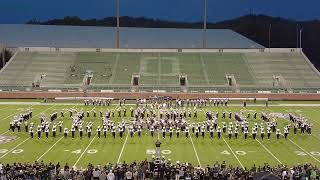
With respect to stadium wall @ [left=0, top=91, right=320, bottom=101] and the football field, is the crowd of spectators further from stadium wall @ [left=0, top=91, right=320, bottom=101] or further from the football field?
stadium wall @ [left=0, top=91, right=320, bottom=101]

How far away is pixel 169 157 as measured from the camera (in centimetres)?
2023

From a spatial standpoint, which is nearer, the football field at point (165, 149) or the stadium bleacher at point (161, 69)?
the football field at point (165, 149)

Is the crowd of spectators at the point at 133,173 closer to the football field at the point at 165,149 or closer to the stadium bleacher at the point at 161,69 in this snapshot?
the football field at the point at 165,149

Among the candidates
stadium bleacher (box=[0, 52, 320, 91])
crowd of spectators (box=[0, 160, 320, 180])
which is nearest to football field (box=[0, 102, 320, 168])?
crowd of spectators (box=[0, 160, 320, 180])

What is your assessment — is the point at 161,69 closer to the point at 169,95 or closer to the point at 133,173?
the point at 169,95

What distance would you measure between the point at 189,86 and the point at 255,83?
6250 millimetres

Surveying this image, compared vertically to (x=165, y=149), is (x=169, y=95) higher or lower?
higher

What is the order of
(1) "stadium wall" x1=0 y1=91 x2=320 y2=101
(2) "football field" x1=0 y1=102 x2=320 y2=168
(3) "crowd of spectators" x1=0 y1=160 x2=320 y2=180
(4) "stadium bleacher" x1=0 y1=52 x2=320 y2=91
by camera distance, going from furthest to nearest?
(4) "stadium bleacher" x1=0 y1=52 x2=320 y2=91, (1) "stadium wall" x1=0 y1=91 x2=320 y2=101, (2) "football field" x1=0 y1=102 x2=320 y2=168, (3) "crowd of spectators" x1=0 y1=160 x2=320 y2=180

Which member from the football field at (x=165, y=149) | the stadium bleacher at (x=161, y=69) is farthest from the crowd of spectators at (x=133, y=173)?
the stadium bleacher at (x=161, y=69)

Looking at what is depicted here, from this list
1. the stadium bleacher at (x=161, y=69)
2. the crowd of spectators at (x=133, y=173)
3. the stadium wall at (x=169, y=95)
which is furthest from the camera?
the stadium bleacher at (x=161, y=69)

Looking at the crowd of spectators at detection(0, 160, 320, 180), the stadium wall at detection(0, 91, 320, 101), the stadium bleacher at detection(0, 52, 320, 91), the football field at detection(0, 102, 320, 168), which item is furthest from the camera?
the stadium bleacher at detection(0, 52, 320, 91)

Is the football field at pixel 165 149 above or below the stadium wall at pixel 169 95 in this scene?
below

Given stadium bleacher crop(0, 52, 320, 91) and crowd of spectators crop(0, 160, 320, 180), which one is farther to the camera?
stadium bleacher crop(0, 52, 320, 91)

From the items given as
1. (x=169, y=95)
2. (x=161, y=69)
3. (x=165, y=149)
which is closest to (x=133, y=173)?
(x=165, y=149)
